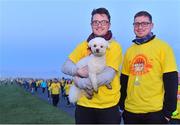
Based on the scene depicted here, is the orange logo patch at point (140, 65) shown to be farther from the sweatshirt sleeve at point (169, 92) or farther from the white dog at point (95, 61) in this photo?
the white dog at point (95, 61)

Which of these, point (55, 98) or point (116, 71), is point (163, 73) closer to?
point (116, 71)

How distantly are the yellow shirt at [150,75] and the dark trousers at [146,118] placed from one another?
0.05 metres

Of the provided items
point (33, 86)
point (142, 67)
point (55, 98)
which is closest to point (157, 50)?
point (142, 67)

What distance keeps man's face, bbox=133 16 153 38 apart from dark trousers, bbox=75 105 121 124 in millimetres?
912

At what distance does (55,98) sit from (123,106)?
21.0m

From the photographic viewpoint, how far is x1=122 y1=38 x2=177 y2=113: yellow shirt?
18.2 ft

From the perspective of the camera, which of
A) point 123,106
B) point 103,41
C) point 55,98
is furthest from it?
point 55,98

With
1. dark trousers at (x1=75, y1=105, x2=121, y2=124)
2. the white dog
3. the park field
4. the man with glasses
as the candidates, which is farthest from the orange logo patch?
the park field

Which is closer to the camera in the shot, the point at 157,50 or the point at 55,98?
the point at 157,50

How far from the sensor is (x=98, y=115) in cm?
543

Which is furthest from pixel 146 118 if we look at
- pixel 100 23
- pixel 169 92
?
pixel 100 23

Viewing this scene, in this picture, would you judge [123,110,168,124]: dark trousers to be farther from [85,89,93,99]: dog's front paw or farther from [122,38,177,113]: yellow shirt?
[85,89,93,99]: dog's front paw

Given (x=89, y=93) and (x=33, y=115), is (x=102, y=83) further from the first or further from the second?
(x=33, y=115)

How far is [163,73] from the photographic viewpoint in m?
5.55
